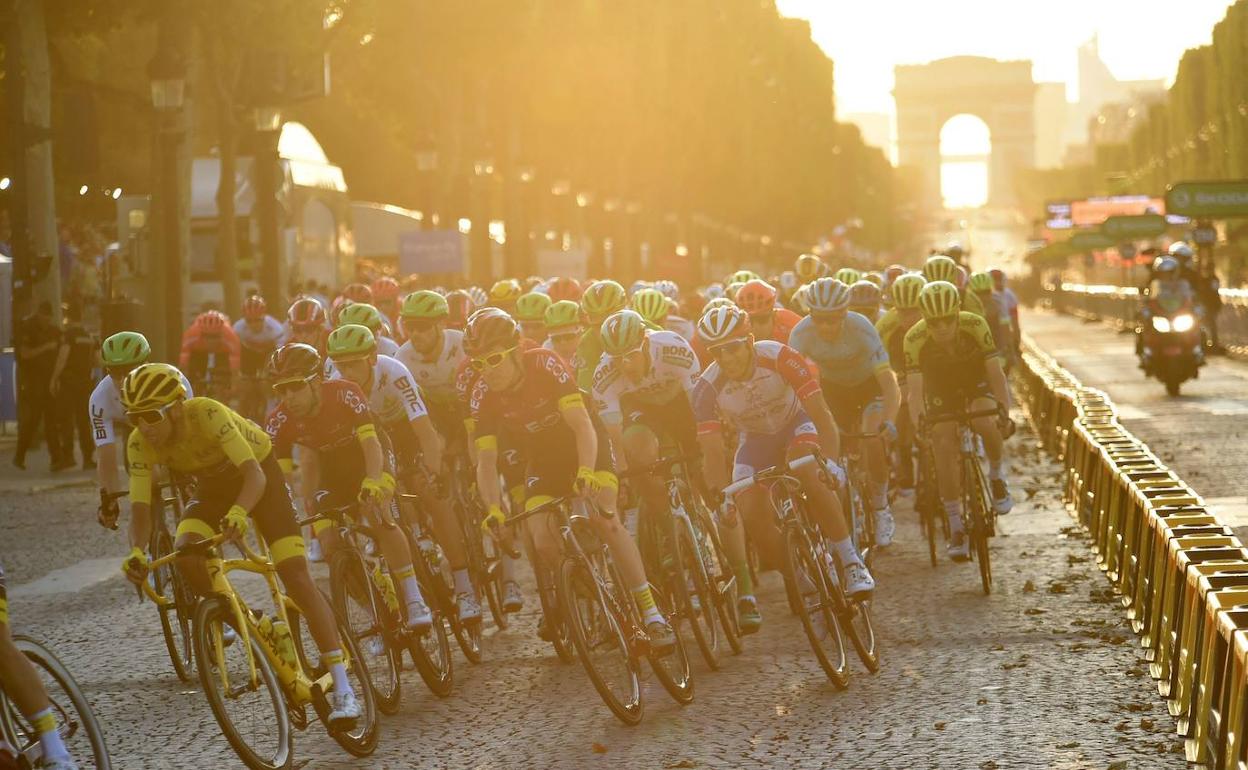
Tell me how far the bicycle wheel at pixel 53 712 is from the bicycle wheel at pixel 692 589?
345cm

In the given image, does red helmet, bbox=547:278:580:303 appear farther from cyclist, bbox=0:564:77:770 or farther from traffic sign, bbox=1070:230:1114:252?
traffic sign, bbox=1070:230:1114:252

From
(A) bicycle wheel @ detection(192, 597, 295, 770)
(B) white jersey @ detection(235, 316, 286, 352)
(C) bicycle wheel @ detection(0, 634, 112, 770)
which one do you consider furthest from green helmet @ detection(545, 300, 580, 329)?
(B) white jersey @ detection(235, 316, 286, 352)

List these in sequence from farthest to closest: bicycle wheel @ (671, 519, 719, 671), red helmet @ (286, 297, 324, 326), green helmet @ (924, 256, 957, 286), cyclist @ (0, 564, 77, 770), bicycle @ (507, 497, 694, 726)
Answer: green helmet @ (924, 256, 957, 286)
red helmet @ (286, 297, 324, 326)
bicycle wheel @ (671, 519, 719, 671)
bicycle @ (507, 497, 694, 726)
cyclist @ (0, 564, 77, 770)

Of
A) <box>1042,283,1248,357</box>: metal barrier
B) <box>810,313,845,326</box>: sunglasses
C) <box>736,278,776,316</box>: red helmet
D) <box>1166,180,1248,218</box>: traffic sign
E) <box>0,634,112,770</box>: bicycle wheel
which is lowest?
<box>1042,283,1248,357</box>: metal barrier

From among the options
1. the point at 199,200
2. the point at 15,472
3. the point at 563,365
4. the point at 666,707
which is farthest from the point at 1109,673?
the point at 199,200

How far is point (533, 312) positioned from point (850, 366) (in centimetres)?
202

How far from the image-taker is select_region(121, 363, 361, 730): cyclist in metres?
8.80

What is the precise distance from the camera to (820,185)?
388 feet

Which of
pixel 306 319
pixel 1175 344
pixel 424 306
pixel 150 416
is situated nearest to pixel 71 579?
pixel 306 319

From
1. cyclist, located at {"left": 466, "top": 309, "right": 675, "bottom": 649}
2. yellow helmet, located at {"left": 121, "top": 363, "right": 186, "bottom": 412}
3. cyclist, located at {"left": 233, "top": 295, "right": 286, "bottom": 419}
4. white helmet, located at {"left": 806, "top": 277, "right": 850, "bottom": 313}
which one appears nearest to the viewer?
yellow helmet, located at {"left": 121, "top": 363, "right": 186, "bottom": 412}

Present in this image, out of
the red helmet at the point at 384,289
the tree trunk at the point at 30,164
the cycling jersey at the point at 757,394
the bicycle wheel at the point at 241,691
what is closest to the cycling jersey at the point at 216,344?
the red helmet at the point at 384,289

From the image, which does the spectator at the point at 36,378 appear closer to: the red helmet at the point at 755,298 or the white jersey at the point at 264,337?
the white jersey at the point at 264,337

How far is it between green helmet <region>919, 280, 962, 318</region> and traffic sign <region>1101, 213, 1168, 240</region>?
5630 cm

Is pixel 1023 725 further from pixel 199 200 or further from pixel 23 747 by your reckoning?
pixel 199 200
